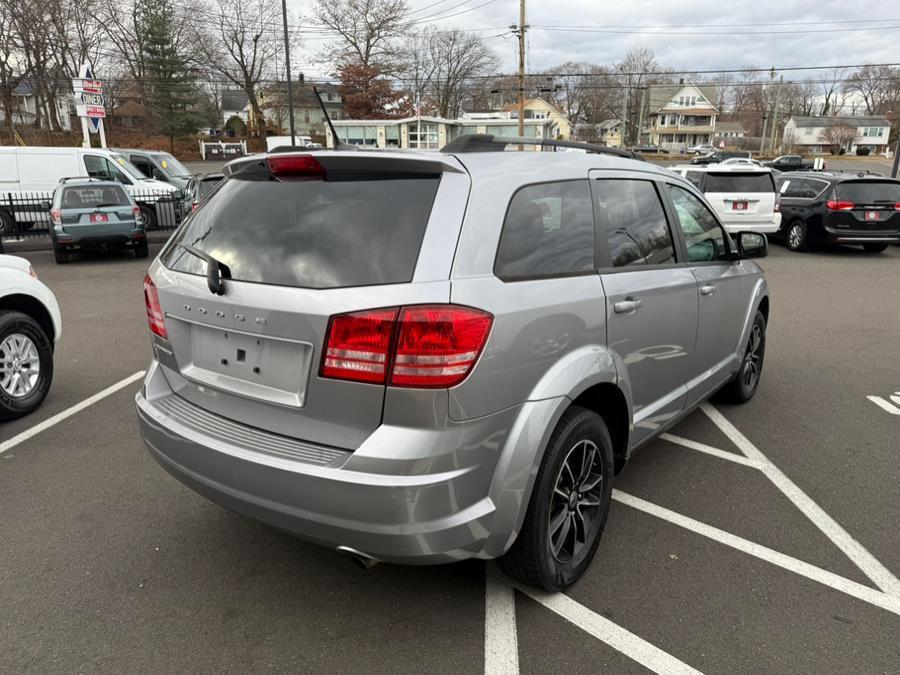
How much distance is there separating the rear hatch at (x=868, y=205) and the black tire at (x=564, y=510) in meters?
13.2

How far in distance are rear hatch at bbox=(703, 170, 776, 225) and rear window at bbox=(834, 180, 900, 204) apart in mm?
1340

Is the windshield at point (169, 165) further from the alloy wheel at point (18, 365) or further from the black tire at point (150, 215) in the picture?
the alloy wheel at point (18, 365)

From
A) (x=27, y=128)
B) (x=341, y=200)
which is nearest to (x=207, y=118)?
(x=27, y=128)

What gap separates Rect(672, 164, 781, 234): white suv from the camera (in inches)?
540

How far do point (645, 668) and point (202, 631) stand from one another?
66.8 inches

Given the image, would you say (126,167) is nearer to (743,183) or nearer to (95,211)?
(95,211)

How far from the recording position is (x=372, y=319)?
2.06m

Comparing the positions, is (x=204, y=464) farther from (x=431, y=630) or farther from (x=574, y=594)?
(x=574, y=594)

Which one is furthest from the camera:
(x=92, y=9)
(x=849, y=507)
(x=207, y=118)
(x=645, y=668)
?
(x=207, y=118)

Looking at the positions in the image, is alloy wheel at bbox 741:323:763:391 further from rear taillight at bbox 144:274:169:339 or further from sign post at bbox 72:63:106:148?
sign post at bbox 72:63:106:148

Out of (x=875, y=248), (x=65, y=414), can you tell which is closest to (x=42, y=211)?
(x=65, y=414)

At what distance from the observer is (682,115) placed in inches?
3875

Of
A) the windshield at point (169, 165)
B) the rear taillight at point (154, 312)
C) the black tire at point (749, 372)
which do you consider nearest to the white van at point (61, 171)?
the windshield at point (169, 165)

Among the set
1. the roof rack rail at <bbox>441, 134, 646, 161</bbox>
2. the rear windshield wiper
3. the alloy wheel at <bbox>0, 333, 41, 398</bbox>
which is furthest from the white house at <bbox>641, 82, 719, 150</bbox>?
the rear windshield wiper
